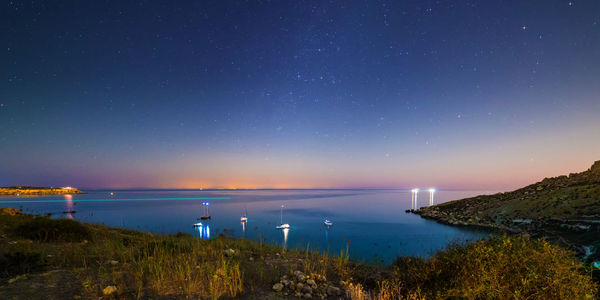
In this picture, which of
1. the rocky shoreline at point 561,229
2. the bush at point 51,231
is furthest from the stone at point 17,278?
the rocky shoreline at point 561,229

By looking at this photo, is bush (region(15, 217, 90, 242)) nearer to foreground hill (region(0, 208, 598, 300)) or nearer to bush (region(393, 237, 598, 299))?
foreground hill (region(0, 208, 598, 300))

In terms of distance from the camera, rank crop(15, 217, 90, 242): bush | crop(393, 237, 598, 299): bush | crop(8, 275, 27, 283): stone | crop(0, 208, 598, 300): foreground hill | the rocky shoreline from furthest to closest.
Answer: the rocky shoreline < crop(15, 217, 90, 242): bush < crop(8, 275, 27, 283): stone < crop(0, 208, 598, 300): foreground hill < crop(393, 237, 598, 299): bush

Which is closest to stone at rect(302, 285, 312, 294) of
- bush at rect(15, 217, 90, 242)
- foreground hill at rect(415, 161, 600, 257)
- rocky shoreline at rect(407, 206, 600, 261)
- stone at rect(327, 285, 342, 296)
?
stone at rect(327, 285, 342, 296)

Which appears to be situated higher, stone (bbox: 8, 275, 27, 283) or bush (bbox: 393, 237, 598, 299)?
bush (bbox: 393, 237, 598, 299)

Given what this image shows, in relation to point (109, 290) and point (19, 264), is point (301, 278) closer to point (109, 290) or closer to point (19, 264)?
point (109, 290)

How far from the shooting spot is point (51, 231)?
998cm

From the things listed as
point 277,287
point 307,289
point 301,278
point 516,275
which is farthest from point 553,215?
point 277,287

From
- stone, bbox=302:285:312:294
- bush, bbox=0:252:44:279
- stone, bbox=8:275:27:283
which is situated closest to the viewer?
stone, bbox=8:275:27:283

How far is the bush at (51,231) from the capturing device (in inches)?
385

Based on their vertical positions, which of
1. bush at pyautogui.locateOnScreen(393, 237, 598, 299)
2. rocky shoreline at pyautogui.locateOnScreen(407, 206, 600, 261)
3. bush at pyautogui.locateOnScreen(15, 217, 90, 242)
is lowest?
rocky shoreline at pyautogui.locateOnScreen(407, 206, 600, 261)

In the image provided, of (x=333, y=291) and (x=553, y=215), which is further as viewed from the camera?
(x=553, y=215)

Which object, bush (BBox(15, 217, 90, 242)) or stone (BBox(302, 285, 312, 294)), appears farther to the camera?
bush (BBox(15, 217, 90, 242))

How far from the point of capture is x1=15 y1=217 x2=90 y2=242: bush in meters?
9.78

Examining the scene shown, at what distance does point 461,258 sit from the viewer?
18.1 feet
